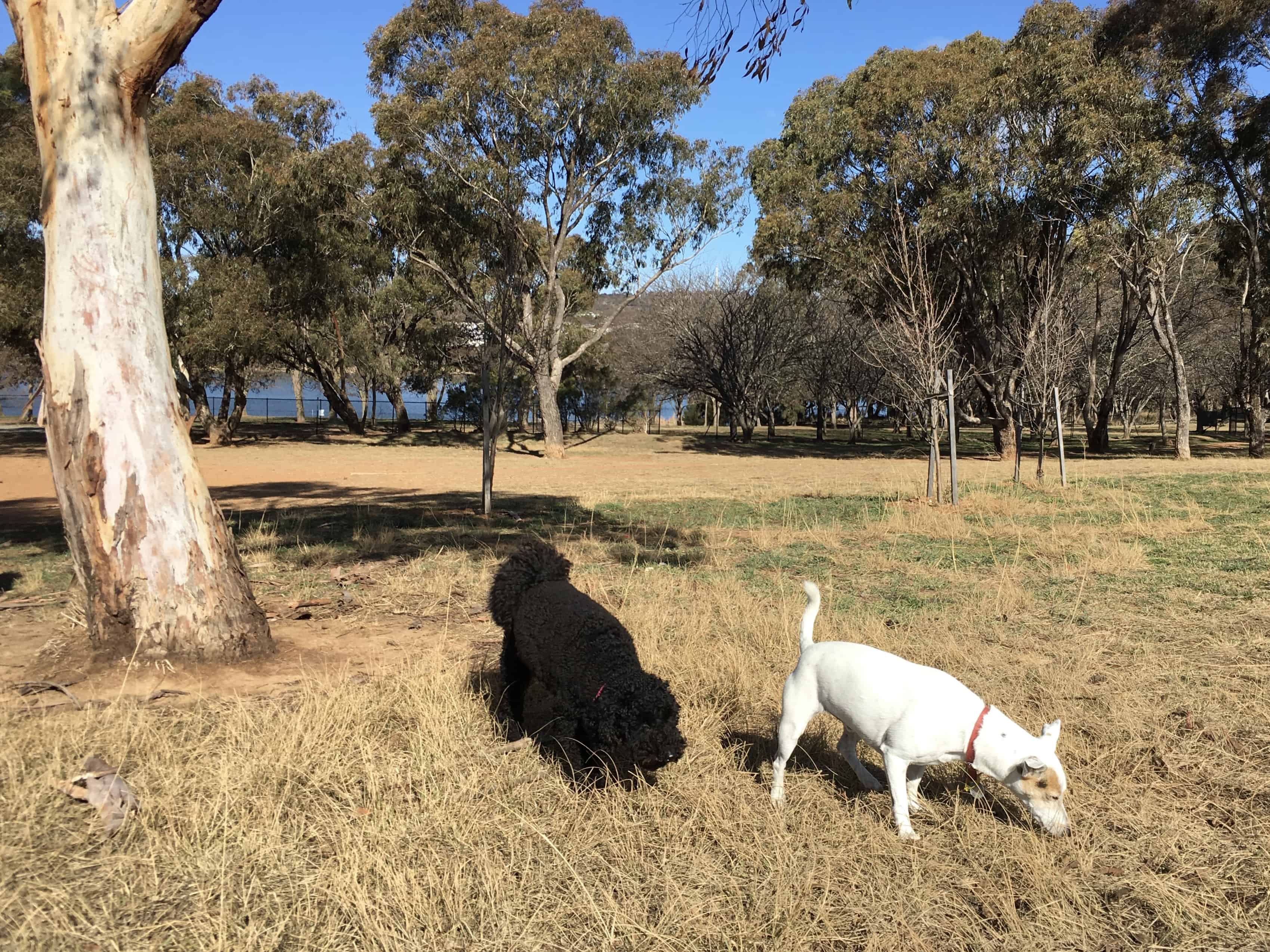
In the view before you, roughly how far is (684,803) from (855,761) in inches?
32.1

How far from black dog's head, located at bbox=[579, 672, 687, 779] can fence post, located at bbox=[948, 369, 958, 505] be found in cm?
998

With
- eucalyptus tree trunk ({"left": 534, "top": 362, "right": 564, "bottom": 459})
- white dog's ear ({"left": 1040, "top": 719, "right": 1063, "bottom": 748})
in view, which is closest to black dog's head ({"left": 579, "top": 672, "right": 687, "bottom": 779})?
white dog's ear ({"left": 1040, "top": 719, "right": 1063, "bottom": 748})

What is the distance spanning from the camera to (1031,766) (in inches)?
122

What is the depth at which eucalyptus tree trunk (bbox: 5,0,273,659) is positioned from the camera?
5160 millimetres

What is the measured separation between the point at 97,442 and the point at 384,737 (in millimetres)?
2761

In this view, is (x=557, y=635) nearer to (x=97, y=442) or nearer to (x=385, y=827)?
(x=385, y=827)

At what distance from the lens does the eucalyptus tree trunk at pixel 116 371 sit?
5160mm

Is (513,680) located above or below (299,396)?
below

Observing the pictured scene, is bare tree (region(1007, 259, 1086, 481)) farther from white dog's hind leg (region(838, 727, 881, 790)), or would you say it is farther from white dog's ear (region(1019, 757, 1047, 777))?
white dog's ear (region(1019, 757, 1047, 777))

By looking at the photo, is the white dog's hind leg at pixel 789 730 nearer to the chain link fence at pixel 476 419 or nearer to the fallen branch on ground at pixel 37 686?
the fallen branch on ground at pixel 37 686

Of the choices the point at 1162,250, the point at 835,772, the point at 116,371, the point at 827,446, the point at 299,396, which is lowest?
the point at 835,772

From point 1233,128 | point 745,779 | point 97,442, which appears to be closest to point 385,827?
point 745,779

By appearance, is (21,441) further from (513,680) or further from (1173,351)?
(1173,351)

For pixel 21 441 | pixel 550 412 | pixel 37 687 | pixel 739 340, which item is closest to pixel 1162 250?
pixel 739 340
